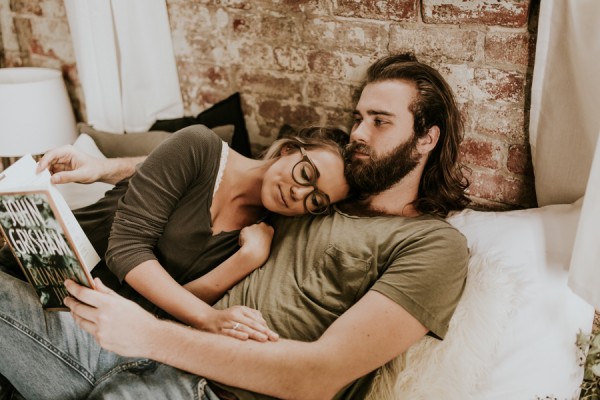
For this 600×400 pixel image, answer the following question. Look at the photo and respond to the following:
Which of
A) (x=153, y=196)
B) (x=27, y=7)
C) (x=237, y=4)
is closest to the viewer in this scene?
(x=153, y=196)

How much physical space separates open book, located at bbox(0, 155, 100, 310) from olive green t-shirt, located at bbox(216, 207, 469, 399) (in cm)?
41

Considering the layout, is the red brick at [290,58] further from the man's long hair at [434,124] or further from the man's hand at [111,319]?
the man's hand at [111,319]

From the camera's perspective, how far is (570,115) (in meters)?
1.37

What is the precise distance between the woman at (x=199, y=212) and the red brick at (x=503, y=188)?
39cm

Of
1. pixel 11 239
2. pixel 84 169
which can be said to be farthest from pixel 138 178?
pixel 11 239

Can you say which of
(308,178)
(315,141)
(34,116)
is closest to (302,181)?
(308,178)

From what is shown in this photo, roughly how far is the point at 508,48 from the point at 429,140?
0.31m

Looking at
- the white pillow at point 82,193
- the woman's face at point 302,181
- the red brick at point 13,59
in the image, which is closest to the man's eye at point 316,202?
the woman's face at point 302,181

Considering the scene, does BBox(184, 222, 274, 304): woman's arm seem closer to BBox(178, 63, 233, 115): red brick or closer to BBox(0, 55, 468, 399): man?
BBox(0, 55, 468, 399): man

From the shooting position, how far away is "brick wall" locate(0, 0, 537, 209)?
146 cm

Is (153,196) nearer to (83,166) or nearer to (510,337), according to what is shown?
(83,166)

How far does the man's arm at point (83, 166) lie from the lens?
1.52 metres

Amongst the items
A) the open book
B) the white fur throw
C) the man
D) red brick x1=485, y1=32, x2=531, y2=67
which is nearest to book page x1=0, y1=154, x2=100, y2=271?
the open book

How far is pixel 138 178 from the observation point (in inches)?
56.7
